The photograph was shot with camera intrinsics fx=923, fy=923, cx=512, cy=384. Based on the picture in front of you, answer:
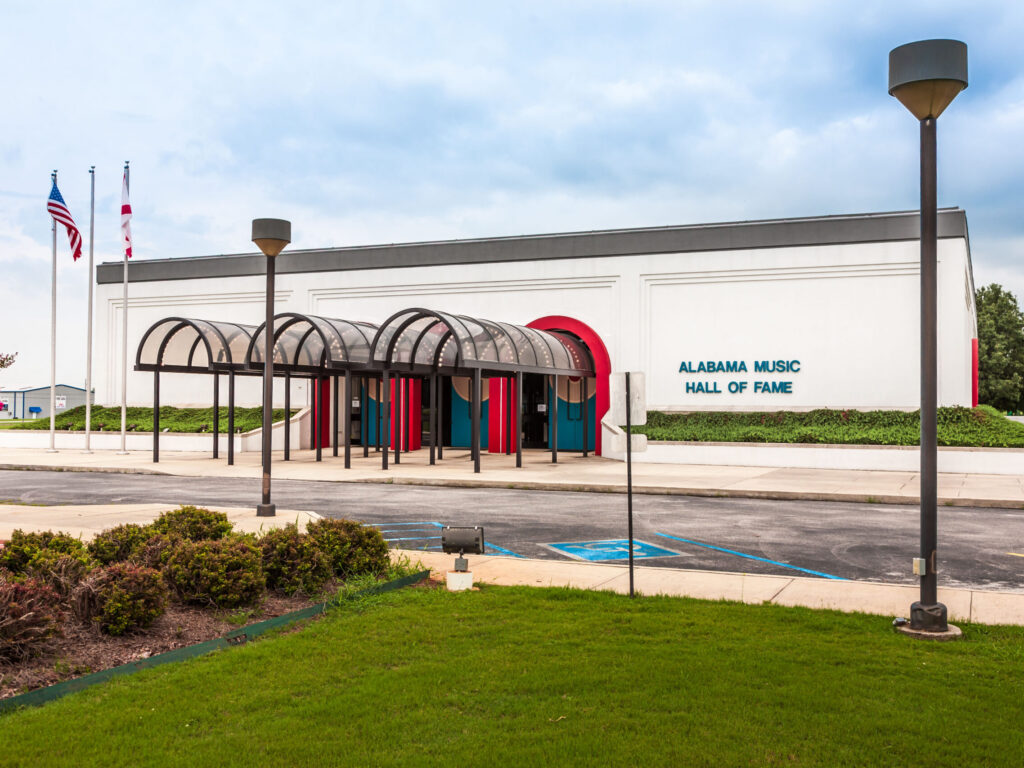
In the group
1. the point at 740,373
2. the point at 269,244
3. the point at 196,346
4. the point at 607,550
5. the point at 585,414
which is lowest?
the point at 607,550

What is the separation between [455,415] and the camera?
3491cm

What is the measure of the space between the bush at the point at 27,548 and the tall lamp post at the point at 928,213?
662 cm

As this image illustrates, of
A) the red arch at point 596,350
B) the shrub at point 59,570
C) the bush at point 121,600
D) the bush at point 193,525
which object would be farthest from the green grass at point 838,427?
the bush at point 121,600

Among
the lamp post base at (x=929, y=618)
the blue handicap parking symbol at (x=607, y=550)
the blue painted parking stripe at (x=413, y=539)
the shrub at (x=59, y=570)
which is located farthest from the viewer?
the blue painted parking stripe at (x=413, y=539)

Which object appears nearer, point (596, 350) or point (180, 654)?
point (180, 654)

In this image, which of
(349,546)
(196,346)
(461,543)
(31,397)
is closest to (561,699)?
(461,543)

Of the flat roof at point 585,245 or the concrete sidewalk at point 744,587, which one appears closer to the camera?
the concrete sidewalk at point 744,587

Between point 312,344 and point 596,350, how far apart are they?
375 inches

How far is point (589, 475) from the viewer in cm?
2167

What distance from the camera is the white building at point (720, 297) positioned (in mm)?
28188

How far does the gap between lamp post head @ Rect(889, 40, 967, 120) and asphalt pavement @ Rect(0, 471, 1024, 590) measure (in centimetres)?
476

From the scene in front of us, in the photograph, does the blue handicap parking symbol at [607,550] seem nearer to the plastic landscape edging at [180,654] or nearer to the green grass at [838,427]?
the plastic landscape edging at [180,654]

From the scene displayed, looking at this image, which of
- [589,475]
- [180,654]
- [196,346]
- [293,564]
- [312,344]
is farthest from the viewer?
[196,346]

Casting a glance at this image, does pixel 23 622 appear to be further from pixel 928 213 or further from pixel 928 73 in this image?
pixel 928 73
